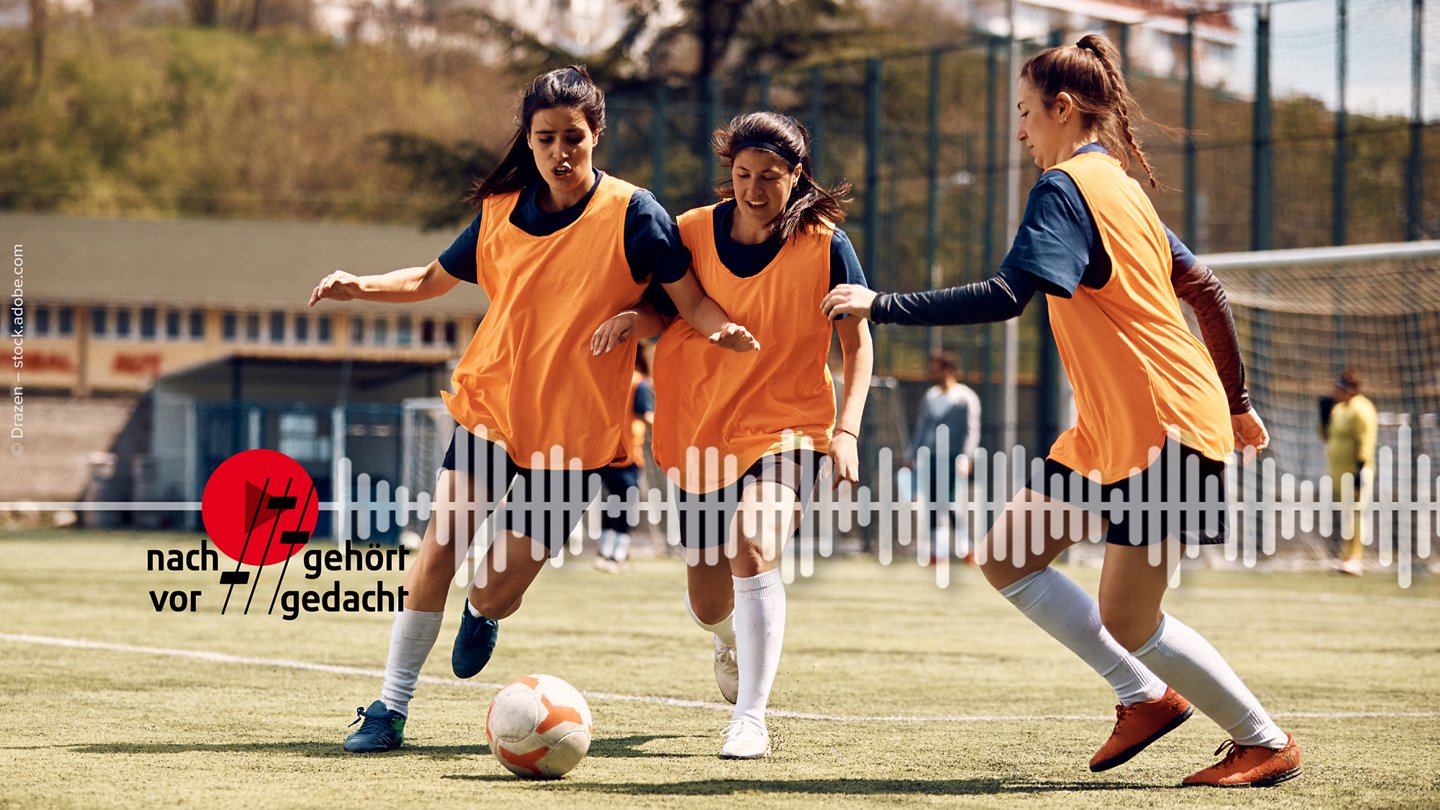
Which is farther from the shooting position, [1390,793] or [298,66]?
[298,66]

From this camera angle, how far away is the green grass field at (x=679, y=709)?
181 inches

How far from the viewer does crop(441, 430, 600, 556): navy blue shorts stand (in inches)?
207

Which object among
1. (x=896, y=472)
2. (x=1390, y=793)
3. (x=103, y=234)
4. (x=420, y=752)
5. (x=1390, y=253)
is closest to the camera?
(x=1390, y=793)

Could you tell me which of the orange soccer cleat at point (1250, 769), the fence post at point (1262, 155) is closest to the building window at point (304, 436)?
the fence post at point (1262, 155)

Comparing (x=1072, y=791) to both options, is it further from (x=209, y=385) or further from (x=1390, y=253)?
(x=209, y=385)

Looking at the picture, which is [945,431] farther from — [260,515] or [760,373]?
[760,373]

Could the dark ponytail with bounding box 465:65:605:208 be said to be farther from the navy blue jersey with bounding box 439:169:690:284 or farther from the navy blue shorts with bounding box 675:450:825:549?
the navy blue shorts with bounding box 675:450:825:549

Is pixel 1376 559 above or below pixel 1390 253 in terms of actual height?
below

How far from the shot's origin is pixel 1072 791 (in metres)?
4.68

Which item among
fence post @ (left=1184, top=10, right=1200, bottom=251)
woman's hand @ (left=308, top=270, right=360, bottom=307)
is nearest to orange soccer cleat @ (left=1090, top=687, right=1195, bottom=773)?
woman's hand @ (left=308, top=270, right=360, bottom=307)

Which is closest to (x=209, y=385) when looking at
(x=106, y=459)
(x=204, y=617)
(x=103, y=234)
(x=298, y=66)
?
(x=106, y=459)

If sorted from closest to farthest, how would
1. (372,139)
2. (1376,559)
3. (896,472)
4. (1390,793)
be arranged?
1. (1390,793)
2. (1376,559)
3. (896,472)
4. (372,139)

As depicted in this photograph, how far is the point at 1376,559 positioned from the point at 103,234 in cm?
4019

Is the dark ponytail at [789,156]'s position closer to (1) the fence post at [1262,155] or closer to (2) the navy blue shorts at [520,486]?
(2) the navy blue shorts at [520,486]
